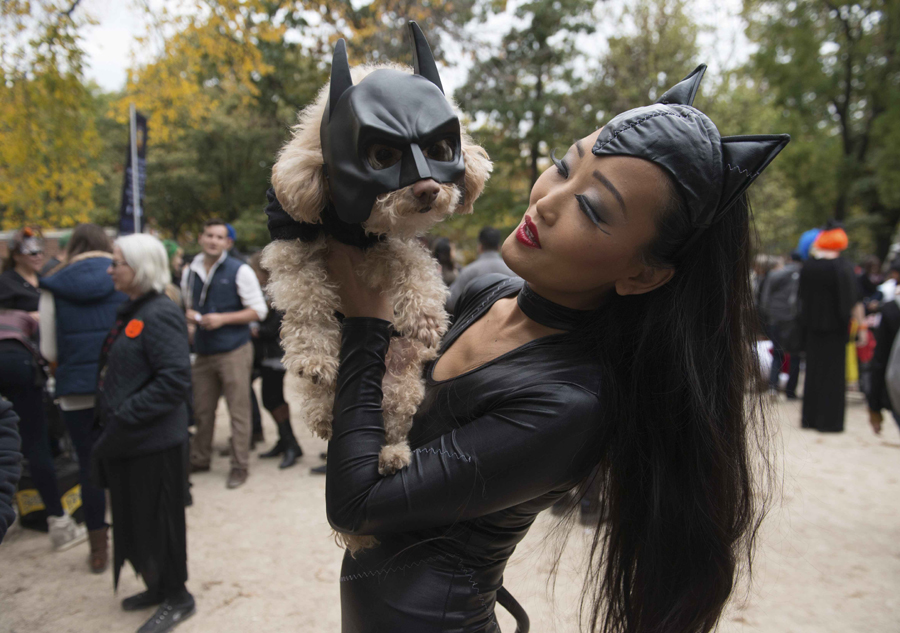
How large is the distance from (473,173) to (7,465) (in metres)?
1.66

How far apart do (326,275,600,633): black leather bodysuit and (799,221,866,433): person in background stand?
7.15 m

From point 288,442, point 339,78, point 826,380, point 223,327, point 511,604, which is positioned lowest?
point 288,442

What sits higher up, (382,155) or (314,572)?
(382,155)

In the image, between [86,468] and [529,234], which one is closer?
A: [529,234]

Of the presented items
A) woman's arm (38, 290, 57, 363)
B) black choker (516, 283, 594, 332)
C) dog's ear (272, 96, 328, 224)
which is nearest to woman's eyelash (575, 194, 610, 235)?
black choker (516, 283, 594, 332)

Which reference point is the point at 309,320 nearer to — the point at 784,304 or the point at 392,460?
the point at 392,460

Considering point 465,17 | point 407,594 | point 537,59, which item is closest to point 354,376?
point 407,594

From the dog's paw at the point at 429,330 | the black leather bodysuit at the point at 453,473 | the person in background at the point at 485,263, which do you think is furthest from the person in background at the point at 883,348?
the dog's paw at the point at 429,330

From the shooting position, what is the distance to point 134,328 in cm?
339

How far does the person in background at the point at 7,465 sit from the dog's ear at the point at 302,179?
1.21 meters

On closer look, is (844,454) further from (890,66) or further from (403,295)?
(890,66)

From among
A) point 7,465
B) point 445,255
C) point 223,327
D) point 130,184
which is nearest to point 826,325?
point 445,255

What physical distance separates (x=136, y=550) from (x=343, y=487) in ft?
9.74

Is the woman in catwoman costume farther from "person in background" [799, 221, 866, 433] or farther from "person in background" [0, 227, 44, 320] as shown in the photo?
"person in background" [799, 221, 866, 433]
